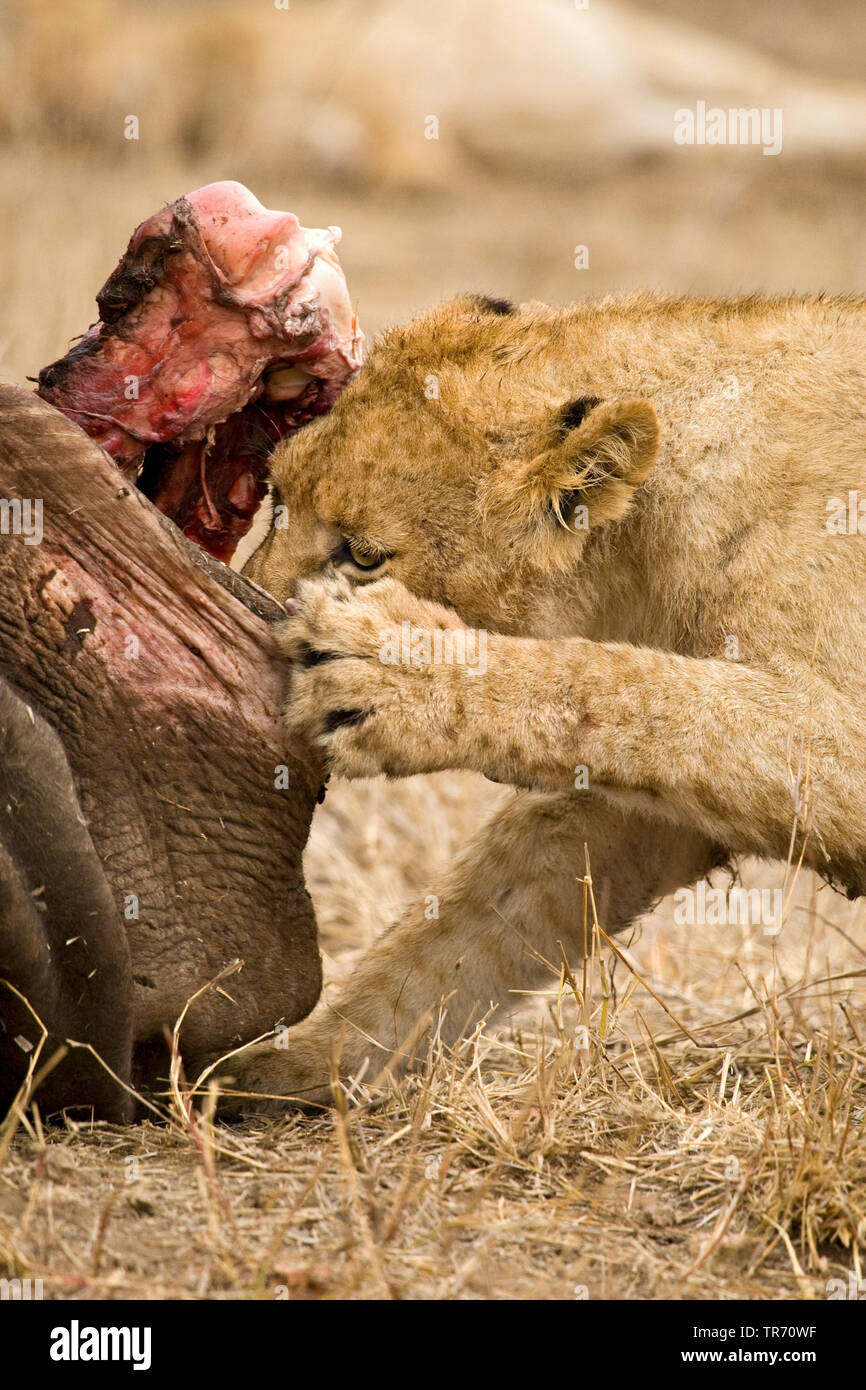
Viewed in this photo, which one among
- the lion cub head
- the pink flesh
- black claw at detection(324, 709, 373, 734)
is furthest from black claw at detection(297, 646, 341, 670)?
the pink flesh

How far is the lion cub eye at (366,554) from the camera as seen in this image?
10.6 ft

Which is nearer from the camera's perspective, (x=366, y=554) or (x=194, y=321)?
(x=194, y=321)

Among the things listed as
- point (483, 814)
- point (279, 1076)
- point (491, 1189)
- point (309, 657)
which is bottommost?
point (491, 1189)

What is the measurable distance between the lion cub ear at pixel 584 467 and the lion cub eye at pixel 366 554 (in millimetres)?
272

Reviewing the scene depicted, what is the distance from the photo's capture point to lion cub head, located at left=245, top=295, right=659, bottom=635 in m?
3.19

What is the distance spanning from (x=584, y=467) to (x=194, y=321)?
0.84 meters

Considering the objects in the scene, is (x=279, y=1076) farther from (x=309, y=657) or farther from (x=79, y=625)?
(x=79, y=625)

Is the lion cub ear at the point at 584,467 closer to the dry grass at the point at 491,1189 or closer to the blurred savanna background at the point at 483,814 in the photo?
the blurred savanna background at the point at 483,814

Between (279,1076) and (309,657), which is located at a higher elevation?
(309,657)

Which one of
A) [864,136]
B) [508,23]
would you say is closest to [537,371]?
[864,136]

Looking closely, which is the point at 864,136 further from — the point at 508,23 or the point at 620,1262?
the point at 620,1262

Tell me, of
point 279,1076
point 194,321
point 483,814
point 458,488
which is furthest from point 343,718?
point 483,814

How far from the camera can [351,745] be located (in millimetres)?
2865

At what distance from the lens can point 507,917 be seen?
3627mm
